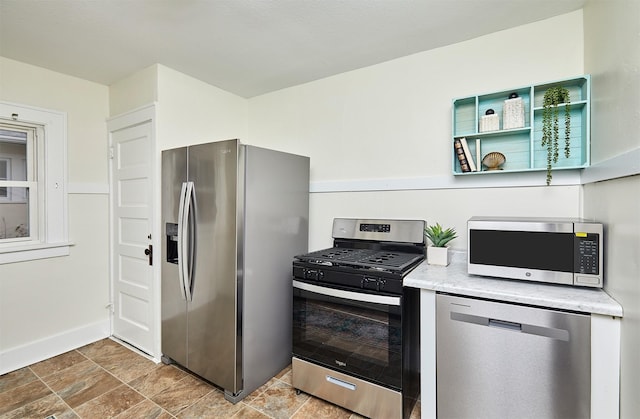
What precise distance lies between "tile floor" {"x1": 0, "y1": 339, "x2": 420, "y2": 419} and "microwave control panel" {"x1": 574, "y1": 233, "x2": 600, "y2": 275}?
49.6 inches

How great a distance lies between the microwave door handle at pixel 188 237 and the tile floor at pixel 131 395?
27.8 inches

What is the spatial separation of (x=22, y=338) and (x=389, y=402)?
9.63ft

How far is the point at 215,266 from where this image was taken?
2.09 metres

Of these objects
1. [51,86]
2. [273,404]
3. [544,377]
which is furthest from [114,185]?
[544,377]

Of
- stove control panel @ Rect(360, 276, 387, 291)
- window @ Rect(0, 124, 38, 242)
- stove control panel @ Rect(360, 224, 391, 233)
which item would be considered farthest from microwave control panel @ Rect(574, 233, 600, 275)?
window @ Rect(0, 124, 38, 242)

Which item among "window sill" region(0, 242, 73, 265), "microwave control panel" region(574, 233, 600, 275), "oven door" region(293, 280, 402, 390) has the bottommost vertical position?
"oven door" region(293, 280, 402, 390)

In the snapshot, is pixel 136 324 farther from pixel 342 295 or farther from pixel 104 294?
pixel 342 295

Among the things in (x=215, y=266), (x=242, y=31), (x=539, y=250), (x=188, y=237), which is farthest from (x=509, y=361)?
(x=242, y=31)

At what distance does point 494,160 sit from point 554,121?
1.20 ft

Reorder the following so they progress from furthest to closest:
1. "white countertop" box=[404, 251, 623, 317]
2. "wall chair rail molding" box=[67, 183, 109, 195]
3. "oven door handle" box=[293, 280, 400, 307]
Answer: "wall chair rail molding" box=[67, 183, 109, 195] → "oven door handle" box=[293, 280, 400, 307] → "white countertop" box=[404, 251, 623, 317]

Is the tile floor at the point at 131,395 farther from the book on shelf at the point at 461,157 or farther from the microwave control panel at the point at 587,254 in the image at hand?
the book on shelf at the point at 461,157

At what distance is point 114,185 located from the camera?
2895 mm

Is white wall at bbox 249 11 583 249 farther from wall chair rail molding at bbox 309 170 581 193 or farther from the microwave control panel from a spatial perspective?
the microwave control panel

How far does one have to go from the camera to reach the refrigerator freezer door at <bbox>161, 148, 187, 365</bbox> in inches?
90.7
